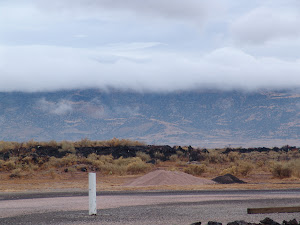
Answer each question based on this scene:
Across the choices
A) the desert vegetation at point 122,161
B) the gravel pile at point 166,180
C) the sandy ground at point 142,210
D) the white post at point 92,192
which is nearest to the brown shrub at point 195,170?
the desert vegetation at point 122,161

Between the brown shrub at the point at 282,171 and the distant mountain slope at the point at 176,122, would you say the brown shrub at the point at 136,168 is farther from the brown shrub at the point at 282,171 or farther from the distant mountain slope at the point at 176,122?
the distant mountain slope at the point at 176,122

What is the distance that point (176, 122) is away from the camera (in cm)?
18450

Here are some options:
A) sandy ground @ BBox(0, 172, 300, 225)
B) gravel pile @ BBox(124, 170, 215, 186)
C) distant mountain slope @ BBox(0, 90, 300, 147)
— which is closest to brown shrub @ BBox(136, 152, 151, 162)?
gravel pile @ BBox(124, 170, 215, 186)

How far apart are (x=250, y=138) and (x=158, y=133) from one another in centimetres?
2768

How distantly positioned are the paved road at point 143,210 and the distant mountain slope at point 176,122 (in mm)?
128412

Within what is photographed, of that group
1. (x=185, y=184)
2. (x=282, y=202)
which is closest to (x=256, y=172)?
(x=185, y=184)

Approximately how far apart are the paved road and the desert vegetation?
64.7ft

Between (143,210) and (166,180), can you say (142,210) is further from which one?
(166,180)

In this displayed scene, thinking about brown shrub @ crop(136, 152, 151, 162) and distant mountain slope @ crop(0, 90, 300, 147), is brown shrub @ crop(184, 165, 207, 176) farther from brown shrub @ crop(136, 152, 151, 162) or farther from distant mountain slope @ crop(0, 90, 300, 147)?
distant mountain slope @ crop(0, 90, 300, 147)

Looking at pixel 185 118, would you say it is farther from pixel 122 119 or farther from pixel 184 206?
pixel 184 206

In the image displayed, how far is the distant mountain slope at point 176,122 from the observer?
16288 cm

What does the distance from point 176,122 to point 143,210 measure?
166m

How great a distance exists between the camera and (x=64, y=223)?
15.4 m

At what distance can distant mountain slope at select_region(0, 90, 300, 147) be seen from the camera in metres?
163
